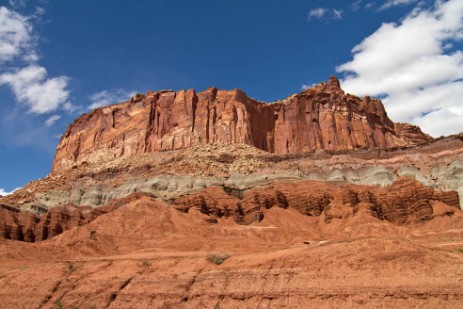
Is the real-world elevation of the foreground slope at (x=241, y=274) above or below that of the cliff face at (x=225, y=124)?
below

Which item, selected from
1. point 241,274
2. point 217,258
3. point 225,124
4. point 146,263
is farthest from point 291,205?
point 241,274

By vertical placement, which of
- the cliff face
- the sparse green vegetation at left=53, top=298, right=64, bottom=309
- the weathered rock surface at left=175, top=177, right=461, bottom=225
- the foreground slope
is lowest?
the sparse green vegetation at left=53, top=298, right=64, bottom=309

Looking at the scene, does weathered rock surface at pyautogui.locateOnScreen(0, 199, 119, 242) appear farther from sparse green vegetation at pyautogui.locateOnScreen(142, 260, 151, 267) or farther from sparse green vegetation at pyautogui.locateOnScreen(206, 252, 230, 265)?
sparse green vegetation at pyautogui.locateOnScreen(206, 252, 230, 265)

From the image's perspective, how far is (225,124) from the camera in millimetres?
91938

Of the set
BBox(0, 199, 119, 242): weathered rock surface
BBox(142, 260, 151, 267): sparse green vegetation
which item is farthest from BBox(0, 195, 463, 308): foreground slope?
BBox(0, 199, 119, 242): weathered rock surface

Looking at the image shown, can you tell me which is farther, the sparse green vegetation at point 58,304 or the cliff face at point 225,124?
the cliff face at point 225,124

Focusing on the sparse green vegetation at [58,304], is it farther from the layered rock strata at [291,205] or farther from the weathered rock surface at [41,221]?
the weathered rock surface at [41,221]

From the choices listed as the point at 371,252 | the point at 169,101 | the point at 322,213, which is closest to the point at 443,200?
the point at 322,213

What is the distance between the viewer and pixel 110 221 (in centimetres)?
5662

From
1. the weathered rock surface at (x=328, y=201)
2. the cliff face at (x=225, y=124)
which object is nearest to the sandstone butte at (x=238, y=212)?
the weathered rock surface at (x=328, y=201)

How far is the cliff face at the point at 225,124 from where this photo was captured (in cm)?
9338

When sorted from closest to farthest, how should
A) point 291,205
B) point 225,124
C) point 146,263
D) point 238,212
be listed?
point 146,263 < point 238,212 < point 291,205 < point 225,124

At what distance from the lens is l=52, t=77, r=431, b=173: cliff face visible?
9338cm

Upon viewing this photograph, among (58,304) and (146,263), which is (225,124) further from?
(58,304)
